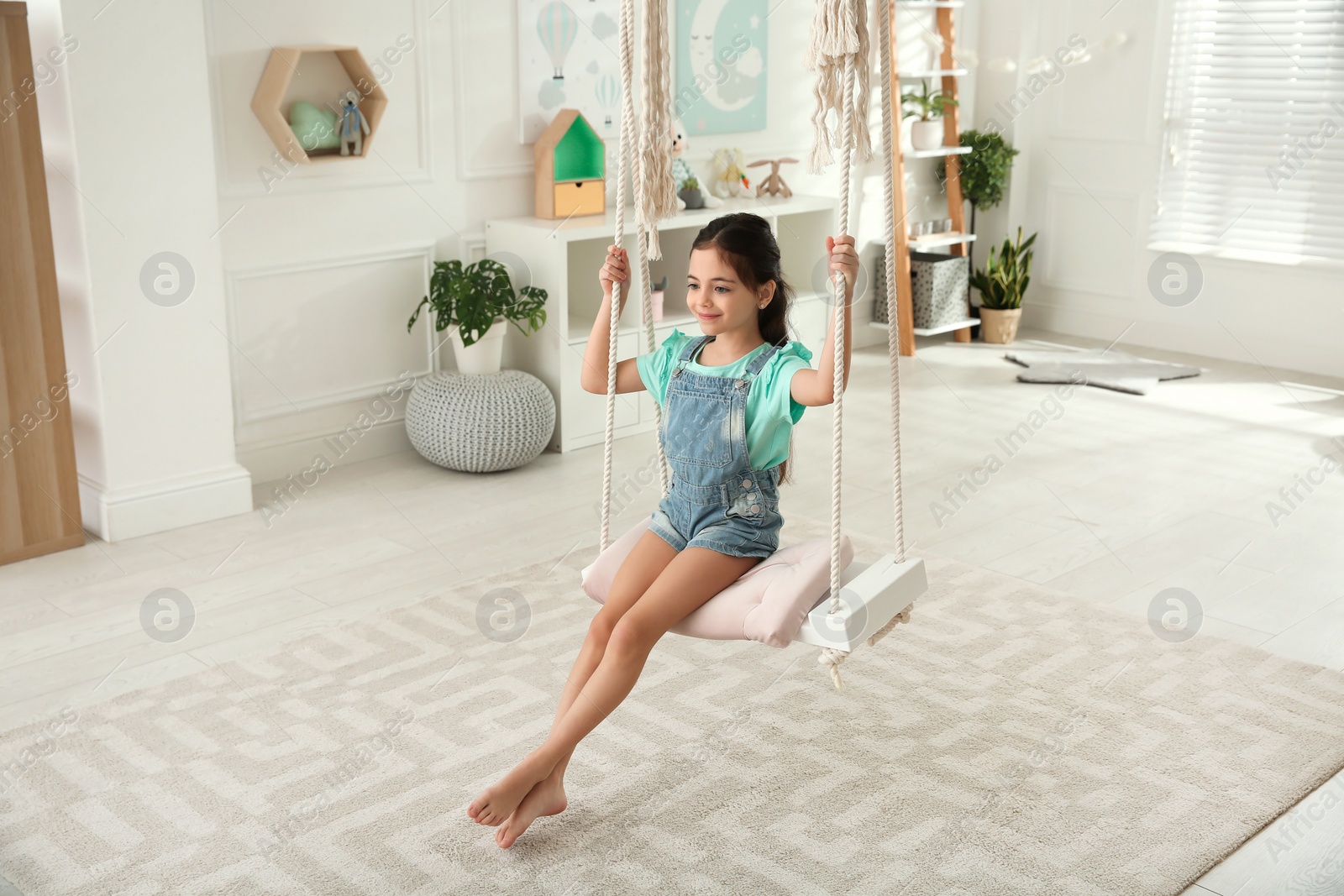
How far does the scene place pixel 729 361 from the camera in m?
2.29

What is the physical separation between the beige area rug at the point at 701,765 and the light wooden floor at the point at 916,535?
6.3 inches

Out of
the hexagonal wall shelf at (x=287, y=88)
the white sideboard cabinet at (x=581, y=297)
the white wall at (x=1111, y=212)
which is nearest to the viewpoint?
the hexagonal wall shelf at (x=287, y=88)

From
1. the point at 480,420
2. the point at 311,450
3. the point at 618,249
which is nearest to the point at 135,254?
the point at 311,450

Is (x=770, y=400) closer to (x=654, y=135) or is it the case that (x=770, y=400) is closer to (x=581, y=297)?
(x=654, y=135)

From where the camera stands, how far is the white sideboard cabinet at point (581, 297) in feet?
14.4

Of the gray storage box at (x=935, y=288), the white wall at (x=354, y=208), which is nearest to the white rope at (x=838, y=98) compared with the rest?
the white wall at (x=354, y=208)

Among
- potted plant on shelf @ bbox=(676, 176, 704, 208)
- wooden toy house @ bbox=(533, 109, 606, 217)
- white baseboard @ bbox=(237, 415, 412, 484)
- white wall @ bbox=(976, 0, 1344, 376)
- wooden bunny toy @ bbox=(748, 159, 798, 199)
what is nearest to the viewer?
white baseboard @ bbox=(237, 415, 412, 484)

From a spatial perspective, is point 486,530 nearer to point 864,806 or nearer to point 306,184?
point 306,184

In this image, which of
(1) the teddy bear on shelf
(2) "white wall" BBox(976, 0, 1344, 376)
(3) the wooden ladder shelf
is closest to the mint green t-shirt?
(1) the teddy bear on shelf

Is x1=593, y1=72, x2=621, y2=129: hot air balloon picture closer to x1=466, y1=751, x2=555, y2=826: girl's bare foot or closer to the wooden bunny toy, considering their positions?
the wooden bunny toy

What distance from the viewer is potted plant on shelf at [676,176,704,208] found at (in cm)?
488

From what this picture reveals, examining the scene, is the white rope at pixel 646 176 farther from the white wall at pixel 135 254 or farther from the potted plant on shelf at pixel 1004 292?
the potted plant on shelf at pixel 1004 292

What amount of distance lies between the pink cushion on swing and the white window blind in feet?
14.1

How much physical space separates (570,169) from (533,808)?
9.69ft
